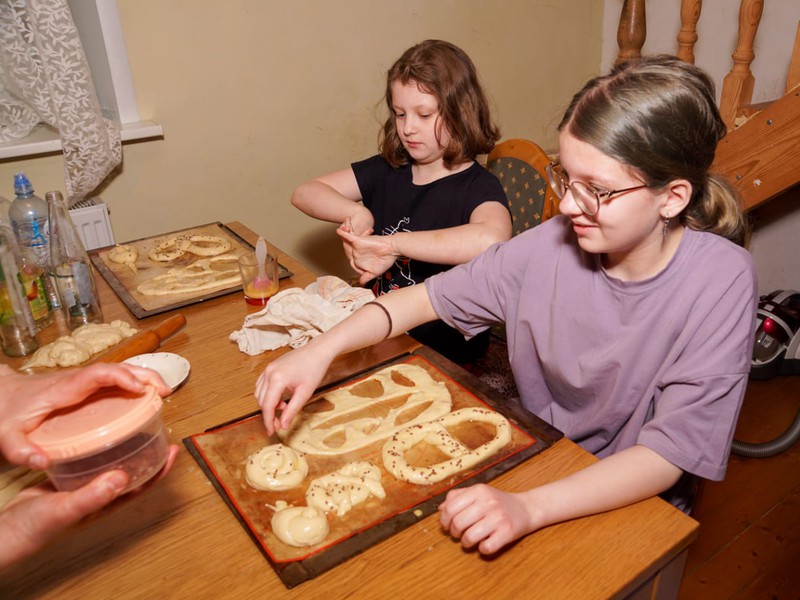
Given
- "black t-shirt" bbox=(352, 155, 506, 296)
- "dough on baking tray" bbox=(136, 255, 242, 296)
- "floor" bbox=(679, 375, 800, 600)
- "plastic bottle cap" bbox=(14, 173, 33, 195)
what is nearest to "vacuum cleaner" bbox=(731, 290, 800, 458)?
"floor" bbox=(679, 375, 800, 600)

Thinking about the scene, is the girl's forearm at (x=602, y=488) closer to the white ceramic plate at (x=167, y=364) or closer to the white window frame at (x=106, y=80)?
the white ceramic plate at (x=167, y=364)

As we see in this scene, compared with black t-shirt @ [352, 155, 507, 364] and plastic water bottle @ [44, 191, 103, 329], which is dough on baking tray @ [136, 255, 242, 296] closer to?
plastic water bottle @ [44, 191, 103, 329]

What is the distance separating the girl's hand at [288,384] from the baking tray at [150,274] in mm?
519

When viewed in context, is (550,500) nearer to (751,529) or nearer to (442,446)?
(442,446)

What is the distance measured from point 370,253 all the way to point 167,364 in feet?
1.75

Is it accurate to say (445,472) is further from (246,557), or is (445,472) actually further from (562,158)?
(562,158)

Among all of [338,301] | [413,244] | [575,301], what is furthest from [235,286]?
[575,301]

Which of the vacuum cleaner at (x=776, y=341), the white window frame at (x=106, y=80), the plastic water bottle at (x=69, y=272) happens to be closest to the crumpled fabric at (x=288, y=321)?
the plastic water bottle at (x=69, y=272)

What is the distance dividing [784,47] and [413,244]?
1.97 m

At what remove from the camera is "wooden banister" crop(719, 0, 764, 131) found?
6.19 ft

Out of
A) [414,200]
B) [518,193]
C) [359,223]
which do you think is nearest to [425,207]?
[414,200]

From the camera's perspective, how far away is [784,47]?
8.01ft

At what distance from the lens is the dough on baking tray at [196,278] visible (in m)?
1.47

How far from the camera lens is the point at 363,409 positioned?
3.39 ft
